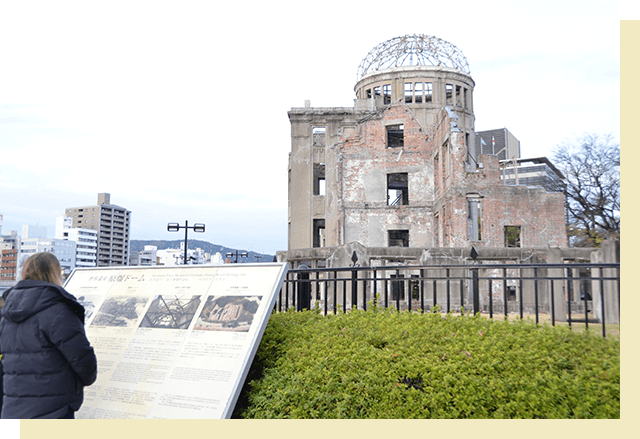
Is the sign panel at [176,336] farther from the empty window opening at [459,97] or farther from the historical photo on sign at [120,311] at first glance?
the empty window opening at [459,97]

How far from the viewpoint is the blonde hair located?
147 inches

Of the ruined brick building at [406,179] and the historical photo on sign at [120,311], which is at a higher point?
the ruined brick building at [406,179]

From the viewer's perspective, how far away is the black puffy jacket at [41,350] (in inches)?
141

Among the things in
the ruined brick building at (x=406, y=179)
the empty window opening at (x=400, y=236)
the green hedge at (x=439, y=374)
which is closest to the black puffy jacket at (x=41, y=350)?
the green hedge at (x=439, y=374)

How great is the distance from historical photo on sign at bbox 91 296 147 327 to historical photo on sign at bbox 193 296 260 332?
0.88 m

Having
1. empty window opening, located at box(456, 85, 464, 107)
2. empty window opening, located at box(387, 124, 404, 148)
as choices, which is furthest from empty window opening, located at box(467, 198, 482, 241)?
empty window opening, located at box(456, 85, 464, 107)

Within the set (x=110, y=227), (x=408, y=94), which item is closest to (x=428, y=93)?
(x=408, y=94)

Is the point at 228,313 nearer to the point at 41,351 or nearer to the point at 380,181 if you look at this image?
the point at 41,351

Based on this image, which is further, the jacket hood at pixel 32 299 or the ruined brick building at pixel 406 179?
the ruined brick building at pixel 406 179

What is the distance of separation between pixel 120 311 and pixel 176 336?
97 cm

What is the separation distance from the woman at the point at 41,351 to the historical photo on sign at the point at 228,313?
137 cm

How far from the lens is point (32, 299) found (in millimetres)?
3592

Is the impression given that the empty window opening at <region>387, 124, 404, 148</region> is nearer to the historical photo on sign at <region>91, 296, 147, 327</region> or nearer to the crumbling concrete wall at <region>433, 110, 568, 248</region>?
the crumbling concrete wall at <region>433, 110, 568, 248</region>

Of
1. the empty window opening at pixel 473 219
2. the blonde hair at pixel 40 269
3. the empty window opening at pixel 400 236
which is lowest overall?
the blonde hair at pixel 40 269
